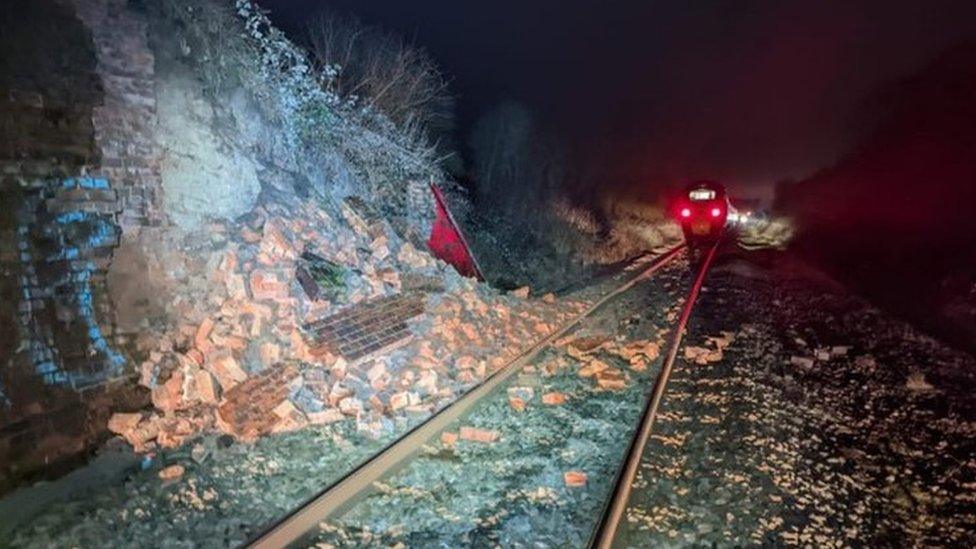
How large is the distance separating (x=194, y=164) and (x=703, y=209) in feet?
59.3

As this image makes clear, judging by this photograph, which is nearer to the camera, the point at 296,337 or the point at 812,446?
the point at 812,446

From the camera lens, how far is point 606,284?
44.8 ft

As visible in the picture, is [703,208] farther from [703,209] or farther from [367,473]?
[367,473]

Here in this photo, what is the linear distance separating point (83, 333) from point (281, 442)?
2.01 metres

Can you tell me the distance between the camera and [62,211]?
5207 millimetres

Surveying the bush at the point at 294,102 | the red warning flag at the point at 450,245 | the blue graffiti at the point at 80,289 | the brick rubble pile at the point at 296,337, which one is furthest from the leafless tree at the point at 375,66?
the blue graffiti at the point at 80,289

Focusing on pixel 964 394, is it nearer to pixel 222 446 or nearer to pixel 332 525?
pixel 332 525

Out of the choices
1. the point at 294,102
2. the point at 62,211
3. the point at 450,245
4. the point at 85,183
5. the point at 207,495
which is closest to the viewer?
the point at 207,495

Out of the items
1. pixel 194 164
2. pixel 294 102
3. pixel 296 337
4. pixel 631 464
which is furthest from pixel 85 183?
pixel 631 464

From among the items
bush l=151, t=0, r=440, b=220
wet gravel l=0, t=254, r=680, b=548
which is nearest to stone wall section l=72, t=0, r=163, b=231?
bush l=151, t=0, r=440, b=220

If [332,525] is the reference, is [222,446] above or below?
above

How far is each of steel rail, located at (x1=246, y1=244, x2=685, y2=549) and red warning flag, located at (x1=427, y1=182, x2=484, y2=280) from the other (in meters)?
4.52

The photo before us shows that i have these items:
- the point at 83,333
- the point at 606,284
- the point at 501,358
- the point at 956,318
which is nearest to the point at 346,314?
the point at 501,358

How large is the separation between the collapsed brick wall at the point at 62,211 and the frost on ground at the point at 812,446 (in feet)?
15.3
